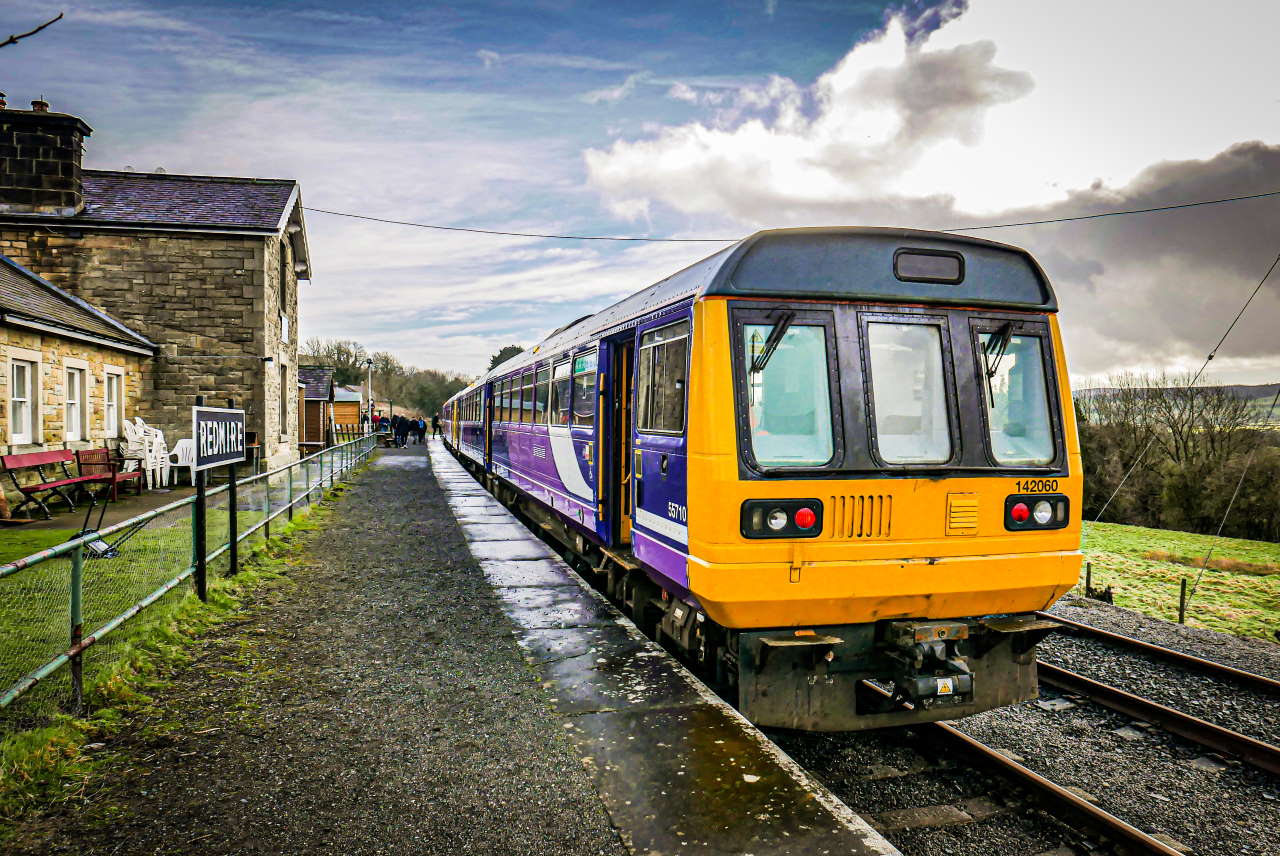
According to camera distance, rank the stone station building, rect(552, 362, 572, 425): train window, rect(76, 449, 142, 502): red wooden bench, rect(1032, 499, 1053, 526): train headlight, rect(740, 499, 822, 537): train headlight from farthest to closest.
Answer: the stone station building < rect(76, 449, 142, 502): red wooden bench < rect(552, 362, 572, 425): train window < rect(1032, 499, 1053, 526): train headlight < rect(740, 499, 822, 537): train headlight

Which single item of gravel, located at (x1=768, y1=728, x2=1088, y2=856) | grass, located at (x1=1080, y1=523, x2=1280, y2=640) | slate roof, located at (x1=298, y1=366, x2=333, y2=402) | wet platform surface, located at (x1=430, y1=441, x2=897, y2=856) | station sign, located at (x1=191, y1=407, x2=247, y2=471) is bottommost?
grass, located at (x1=1080, y1=523, x2=1280, y2=640)

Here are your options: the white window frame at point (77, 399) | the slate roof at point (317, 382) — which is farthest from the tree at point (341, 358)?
the white window frame at point (77, 399)

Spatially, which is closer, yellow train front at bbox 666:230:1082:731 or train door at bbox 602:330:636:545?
yellow train front at bbox 666:230:1082:731

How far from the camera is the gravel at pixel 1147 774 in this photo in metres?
3.96

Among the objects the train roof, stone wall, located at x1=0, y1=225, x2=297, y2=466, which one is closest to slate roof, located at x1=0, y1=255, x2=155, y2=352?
stone wall, located at x1=0, y1=225, x2=297, y2=466

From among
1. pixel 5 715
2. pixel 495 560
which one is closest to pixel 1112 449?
pixel 495 560

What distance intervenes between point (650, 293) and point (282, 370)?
57.9ft

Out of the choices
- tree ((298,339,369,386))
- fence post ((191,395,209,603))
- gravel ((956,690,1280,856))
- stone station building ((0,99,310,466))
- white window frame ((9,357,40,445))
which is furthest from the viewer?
tree ((298,339,369,386))

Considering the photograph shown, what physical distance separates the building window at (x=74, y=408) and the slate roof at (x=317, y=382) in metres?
17.8

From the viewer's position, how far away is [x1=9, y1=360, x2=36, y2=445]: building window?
485 inches

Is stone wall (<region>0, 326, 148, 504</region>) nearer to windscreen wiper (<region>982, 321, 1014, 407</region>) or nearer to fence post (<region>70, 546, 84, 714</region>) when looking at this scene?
fence post (<region>70, 546, 84, 714</region>)

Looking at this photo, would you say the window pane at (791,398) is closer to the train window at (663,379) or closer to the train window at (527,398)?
the train window at (663,379)

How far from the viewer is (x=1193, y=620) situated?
10297mm

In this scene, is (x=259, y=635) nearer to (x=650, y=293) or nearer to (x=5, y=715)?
(x=5, y=715)
